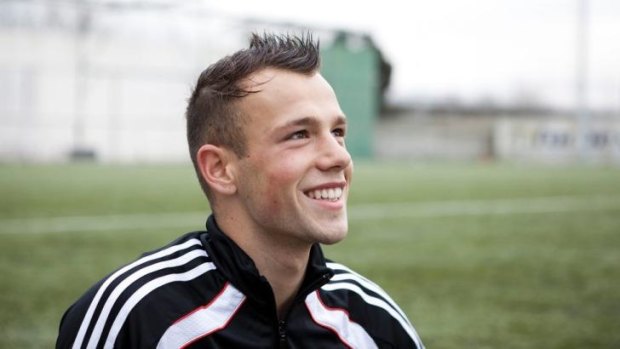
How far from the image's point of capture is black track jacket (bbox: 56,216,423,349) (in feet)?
6.23

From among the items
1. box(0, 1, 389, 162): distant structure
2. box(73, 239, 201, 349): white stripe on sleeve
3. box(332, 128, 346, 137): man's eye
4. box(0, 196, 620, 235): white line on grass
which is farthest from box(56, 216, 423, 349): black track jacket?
box(0, 1, 389, 162): distant structure

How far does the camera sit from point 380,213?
10.5 metres

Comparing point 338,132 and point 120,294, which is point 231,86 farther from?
point 120,294

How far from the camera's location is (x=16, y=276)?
17.8ft

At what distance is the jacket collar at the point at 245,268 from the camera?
6.68 feet

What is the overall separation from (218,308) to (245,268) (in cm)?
13

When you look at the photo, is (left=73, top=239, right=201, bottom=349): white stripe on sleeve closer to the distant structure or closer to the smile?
the smile

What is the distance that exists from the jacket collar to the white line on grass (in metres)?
6.27

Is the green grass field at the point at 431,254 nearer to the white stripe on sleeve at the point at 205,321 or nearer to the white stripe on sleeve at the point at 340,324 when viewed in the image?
the white stripe on sleeve at the point at 340,324

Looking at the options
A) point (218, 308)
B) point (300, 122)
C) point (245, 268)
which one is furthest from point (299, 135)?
point (218, 308)

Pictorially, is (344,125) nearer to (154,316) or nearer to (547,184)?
(154,316)

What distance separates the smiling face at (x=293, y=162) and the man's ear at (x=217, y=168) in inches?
1.4

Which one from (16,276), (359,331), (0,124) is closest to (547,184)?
(16,276)

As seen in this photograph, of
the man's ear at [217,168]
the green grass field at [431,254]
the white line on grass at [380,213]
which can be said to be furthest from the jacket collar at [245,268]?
the white line on grass at [380,213]
